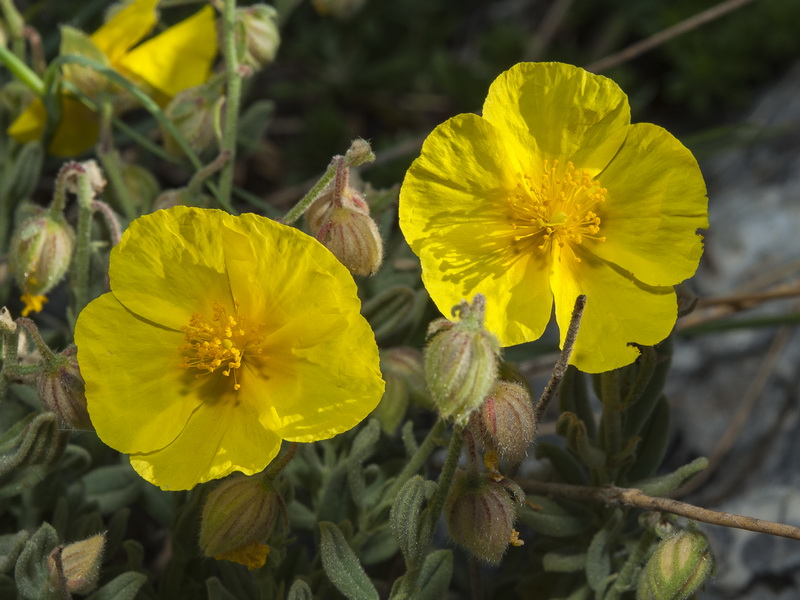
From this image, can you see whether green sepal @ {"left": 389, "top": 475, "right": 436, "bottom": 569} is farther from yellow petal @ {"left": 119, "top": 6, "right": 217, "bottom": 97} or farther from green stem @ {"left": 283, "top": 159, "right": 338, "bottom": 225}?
yellow petal @ {"left": 119, "top": 6, "right": 217, "bottom": 97}

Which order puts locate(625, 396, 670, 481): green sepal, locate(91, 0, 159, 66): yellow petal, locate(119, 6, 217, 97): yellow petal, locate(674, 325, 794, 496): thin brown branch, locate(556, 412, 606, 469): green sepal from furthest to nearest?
locate(674, 325, 794, 496): thin brown branch
locate(119, 6, 217, 97): yellow petal
locate(91, 0, 159, 66): yellow petal
locate(625, 396, 670, 481): green sepal
locate(556, 412, 606, 469): green sepal

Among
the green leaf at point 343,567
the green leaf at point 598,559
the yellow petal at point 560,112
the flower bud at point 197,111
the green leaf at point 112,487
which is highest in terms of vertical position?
the yellow petal at point 560,112

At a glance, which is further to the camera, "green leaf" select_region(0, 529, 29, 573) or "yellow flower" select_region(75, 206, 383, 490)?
"green leaf" select_region(0, 529, 29, 573)

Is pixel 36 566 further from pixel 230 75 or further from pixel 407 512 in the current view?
pixel 230 75

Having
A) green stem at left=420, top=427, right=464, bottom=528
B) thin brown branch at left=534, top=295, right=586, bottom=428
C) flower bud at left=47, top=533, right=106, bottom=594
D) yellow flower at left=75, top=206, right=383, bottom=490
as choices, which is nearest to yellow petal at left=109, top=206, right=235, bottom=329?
yellow flower at left=75, top=206, right=383, bottom=490

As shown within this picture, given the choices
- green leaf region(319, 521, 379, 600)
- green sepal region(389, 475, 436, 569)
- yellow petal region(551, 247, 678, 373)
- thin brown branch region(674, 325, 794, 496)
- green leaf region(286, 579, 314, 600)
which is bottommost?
thin brown branch region(674, 325, 794, 496)

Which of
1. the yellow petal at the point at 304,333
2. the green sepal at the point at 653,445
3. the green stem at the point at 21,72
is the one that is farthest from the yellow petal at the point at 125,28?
the green sepal at the point at 653,445

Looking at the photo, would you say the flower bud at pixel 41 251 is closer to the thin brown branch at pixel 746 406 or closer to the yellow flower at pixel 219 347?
the yellow flower at pixel 219 347
